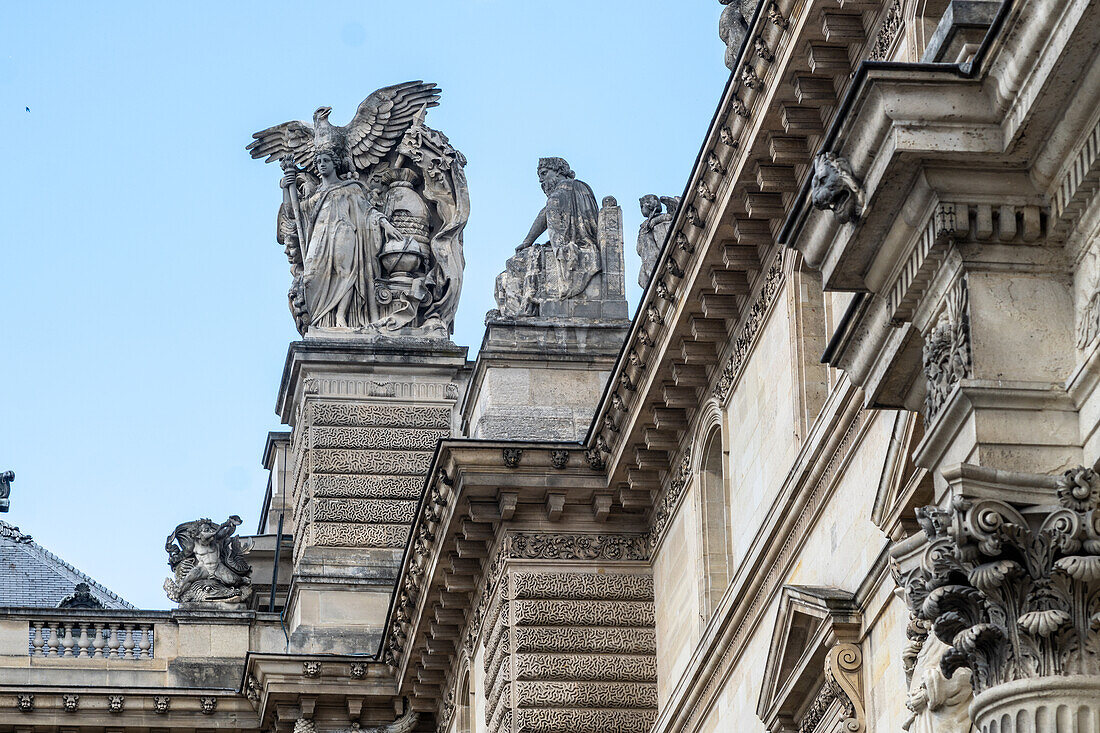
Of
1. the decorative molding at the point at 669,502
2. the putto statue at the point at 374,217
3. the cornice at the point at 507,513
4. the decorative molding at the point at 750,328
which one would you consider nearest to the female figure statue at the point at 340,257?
the putto statue at the point at 374,217

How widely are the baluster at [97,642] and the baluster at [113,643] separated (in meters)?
0.12

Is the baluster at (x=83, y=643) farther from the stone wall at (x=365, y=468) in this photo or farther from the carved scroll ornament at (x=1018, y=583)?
the carved scroll ornament at (x=1018, y=583)

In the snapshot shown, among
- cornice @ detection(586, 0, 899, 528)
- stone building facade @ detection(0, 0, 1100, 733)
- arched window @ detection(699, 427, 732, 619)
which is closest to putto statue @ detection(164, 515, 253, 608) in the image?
stone building facade @ detection(0, 0, 1100, 733)

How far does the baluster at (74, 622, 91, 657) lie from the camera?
39000 millimetres

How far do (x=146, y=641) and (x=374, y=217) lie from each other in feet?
23.0

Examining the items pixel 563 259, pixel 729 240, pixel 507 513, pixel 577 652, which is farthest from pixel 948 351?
pixel 563 259

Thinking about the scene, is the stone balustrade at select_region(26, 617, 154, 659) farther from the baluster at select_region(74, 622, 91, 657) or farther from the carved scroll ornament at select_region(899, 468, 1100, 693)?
the carved scroll ornament at select_region(899, 468, 1100, 693)

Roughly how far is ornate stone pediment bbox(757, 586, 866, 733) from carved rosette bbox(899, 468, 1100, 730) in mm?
6454

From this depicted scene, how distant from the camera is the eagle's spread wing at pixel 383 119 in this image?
4044 cm

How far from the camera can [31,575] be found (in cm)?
5475

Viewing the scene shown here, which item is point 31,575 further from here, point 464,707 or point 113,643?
point 464,707

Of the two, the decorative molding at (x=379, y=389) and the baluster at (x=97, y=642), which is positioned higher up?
the decorative molding at (x=379, y=389)

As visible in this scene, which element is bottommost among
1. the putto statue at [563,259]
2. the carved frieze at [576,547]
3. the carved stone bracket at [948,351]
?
the carved stone bracket at [948,351]

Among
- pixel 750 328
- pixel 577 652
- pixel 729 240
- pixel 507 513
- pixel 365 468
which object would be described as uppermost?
pixel 365 468
